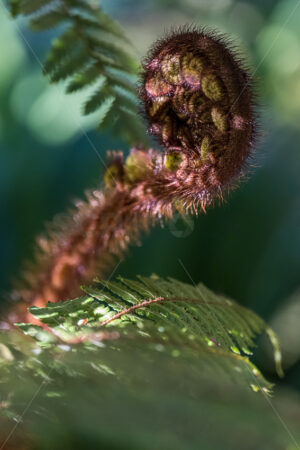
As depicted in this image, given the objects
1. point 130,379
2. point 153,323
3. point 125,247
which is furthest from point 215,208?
point 130,379

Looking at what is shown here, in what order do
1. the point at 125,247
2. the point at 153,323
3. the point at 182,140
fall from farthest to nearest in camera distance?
the point at 125,247 → the point at 182,140 → the point at 153,323

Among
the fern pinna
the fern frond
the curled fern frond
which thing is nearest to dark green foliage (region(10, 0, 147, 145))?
the fern pinna

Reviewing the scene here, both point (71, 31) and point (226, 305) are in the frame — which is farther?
point (71, 31)

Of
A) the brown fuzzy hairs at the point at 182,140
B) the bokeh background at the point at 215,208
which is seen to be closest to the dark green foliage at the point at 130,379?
the brown fuzzy hairs at the point at 182,140

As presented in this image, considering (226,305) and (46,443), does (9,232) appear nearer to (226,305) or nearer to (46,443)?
(226,305)

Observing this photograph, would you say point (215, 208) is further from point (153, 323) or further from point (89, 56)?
point (153, 323)

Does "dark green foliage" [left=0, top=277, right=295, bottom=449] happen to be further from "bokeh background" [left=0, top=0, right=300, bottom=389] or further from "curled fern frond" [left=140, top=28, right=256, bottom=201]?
"bokeh background" [left=0, top=0, right=300, bottom=389]

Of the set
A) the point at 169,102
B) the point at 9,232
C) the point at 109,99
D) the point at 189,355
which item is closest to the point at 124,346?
the point at 189,355
